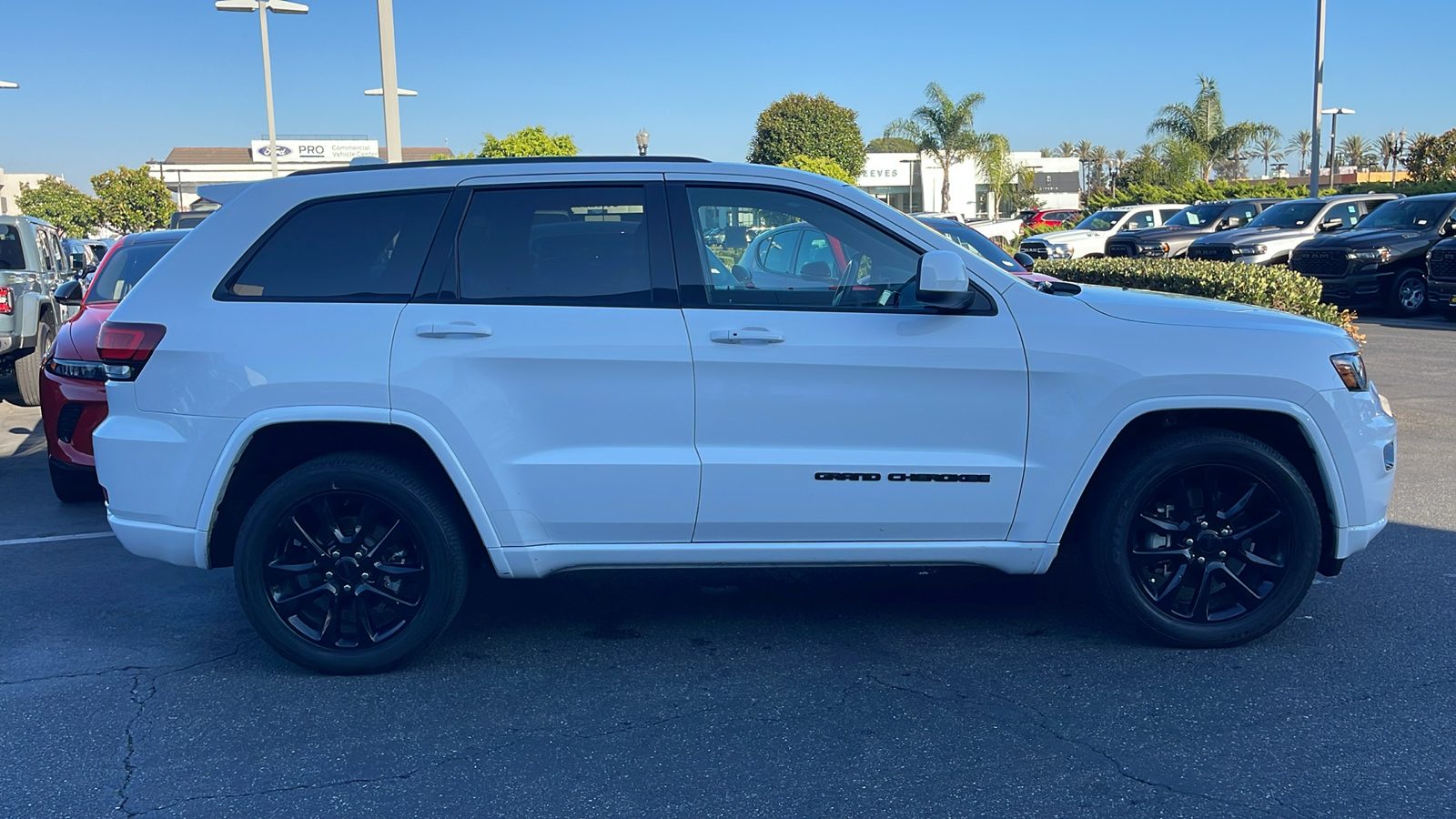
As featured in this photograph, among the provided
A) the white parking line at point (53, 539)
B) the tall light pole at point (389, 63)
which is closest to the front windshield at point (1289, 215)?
the tall light pole at point (389, 63)

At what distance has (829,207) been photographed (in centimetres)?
428

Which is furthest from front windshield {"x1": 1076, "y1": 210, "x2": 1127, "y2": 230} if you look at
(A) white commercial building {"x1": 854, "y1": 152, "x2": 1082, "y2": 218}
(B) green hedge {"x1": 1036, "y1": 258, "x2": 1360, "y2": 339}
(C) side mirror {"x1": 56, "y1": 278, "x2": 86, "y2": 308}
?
(C) side mirror {"x1": 56, "y1": 278, "x2": 86, "y2": 308}

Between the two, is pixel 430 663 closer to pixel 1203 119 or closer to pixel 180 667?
pixel 180 667

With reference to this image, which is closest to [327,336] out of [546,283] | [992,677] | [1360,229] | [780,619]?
[546,283]

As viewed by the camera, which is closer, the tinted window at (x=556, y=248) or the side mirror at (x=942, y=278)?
the side mirror at (x=942, y=278)

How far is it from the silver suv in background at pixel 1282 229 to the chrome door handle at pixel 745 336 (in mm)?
16024

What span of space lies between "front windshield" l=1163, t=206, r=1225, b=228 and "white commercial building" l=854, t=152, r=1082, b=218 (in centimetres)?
1295

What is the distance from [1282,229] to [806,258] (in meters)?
18.7

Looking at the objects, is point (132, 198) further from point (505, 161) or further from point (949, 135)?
point (505, 161)

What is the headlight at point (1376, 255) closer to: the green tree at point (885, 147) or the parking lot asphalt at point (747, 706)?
the parking lot asphalt at point (747, 706)

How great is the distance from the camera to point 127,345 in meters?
4.14

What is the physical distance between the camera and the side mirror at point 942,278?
12.9 feet

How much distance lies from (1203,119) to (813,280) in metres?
44.9

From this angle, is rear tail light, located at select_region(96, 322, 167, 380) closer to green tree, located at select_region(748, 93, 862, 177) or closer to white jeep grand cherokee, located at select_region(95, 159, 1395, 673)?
white jeep grand cherokee, located at select_region(95, 159, 1395, 673)
